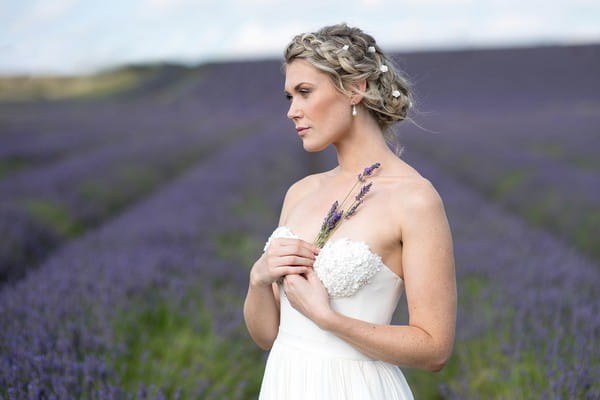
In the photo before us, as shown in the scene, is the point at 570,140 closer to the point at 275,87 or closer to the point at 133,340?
the point at 133,340

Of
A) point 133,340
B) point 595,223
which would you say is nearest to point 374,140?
point 133,340

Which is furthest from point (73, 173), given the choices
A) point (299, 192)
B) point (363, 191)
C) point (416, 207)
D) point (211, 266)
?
point (416, 207)

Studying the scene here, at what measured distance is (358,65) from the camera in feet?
5.76

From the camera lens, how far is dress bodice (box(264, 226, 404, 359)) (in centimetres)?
163

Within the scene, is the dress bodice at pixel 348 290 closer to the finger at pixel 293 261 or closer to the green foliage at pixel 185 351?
the finger at pixel 293 261

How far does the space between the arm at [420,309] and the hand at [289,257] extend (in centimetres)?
13

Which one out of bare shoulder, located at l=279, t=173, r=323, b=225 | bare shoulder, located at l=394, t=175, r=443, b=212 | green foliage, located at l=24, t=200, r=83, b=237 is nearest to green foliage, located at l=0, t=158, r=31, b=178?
green foliage, located at l=24, t=200, r=83, b=237

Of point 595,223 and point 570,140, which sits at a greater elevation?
point 595,223

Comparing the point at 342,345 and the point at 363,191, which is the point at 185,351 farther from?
the point at 363,191

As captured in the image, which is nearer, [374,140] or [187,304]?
[374,140]

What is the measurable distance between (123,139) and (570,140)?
9808 mm

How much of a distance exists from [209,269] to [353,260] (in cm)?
286

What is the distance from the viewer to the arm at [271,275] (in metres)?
1.65

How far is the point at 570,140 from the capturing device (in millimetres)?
14102
